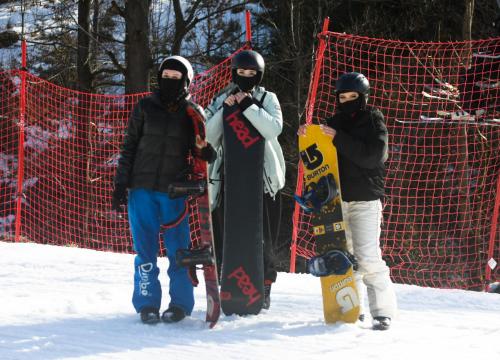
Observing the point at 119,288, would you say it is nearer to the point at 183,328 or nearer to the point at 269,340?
the point at 183,328

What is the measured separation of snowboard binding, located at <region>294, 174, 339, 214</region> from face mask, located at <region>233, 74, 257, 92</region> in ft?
2.20

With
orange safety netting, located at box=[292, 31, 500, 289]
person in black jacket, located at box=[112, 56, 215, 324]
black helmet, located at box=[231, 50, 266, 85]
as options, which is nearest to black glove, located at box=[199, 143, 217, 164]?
person in black jacket, located at box=[112, 56, 215, 324]

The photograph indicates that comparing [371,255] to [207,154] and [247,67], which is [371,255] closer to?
[207,154]

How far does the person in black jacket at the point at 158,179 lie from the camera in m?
3.13

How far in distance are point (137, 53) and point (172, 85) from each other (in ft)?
25.4

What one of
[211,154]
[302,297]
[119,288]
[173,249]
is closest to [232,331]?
[173,249]

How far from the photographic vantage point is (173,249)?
3.19 meters

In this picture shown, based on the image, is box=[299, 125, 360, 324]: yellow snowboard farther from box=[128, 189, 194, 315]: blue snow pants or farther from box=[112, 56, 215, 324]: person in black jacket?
box=[128, 189, 194, 315]: blue snow pants

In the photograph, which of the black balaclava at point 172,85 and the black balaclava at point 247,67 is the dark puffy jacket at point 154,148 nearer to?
the black balaclava at point 172,85

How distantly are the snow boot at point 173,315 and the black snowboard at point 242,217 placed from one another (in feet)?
0.83

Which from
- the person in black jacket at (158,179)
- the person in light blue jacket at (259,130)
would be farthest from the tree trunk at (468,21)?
the person in black jacket at (158,179)

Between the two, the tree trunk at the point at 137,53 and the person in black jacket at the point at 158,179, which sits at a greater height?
the tree trunk at the point at 137,53

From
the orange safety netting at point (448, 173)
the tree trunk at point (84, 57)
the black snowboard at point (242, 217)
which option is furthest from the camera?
the tree trunk at point (84, 57)

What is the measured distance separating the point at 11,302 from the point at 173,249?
120 cm
